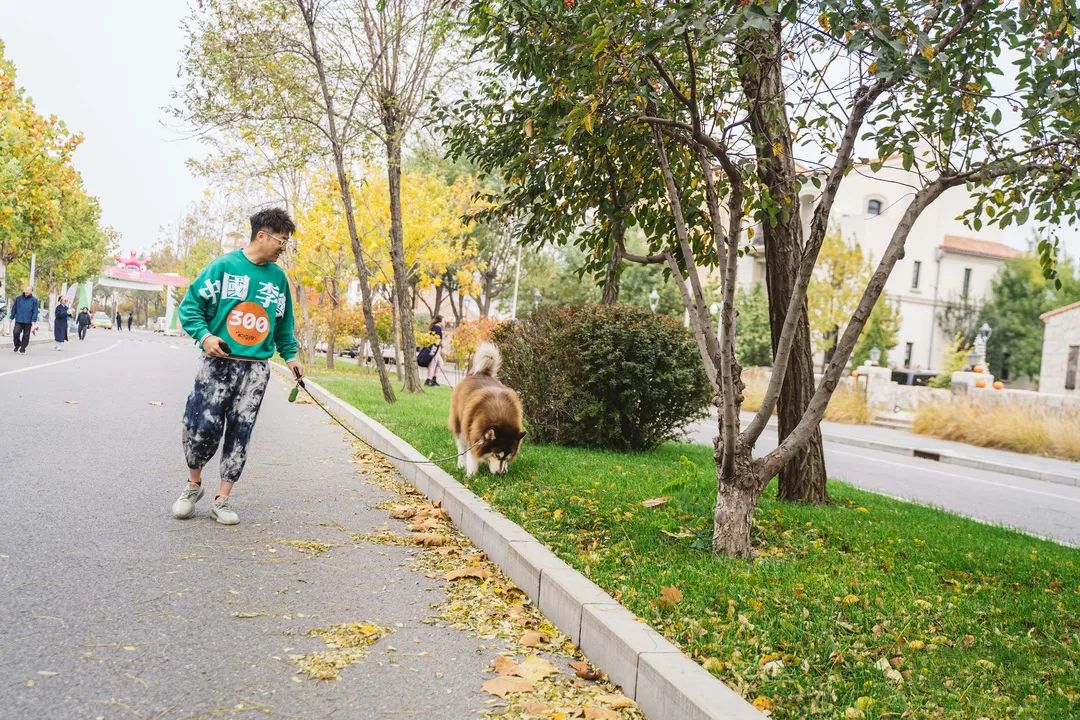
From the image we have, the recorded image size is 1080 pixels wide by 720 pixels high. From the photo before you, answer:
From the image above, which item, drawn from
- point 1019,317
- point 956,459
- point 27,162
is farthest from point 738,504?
point 1019,317

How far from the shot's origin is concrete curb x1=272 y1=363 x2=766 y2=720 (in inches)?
121

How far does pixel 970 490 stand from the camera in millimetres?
12305

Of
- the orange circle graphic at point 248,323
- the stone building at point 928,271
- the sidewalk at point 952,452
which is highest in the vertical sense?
Answer: the stone building at point 928,271

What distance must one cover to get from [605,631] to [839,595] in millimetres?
1477

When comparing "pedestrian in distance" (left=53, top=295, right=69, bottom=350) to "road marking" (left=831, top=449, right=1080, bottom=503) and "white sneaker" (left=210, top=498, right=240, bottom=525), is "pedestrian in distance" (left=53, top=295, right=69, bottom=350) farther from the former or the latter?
"white sneaker" (left=210, top=498, right=240, bottom=525)

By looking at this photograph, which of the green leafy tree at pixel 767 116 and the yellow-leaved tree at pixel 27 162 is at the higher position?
the yellow-leaved tree at pixel 27 162

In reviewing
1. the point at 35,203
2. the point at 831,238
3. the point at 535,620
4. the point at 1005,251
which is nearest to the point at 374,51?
the point at 35,203

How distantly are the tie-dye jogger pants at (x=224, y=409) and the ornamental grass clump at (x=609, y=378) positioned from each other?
4940 mm

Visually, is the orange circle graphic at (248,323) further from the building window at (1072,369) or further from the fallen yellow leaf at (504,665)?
the building window at (1072,369)

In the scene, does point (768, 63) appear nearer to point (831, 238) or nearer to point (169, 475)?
point (169, 475)

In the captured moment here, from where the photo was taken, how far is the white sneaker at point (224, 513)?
5.92 m

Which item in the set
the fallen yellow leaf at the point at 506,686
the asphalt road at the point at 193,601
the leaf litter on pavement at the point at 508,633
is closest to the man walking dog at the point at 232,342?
the asphalt road at the point at 193,601

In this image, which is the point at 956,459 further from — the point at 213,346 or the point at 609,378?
the point at 213,346

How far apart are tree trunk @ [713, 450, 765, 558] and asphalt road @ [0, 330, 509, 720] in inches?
70.9
